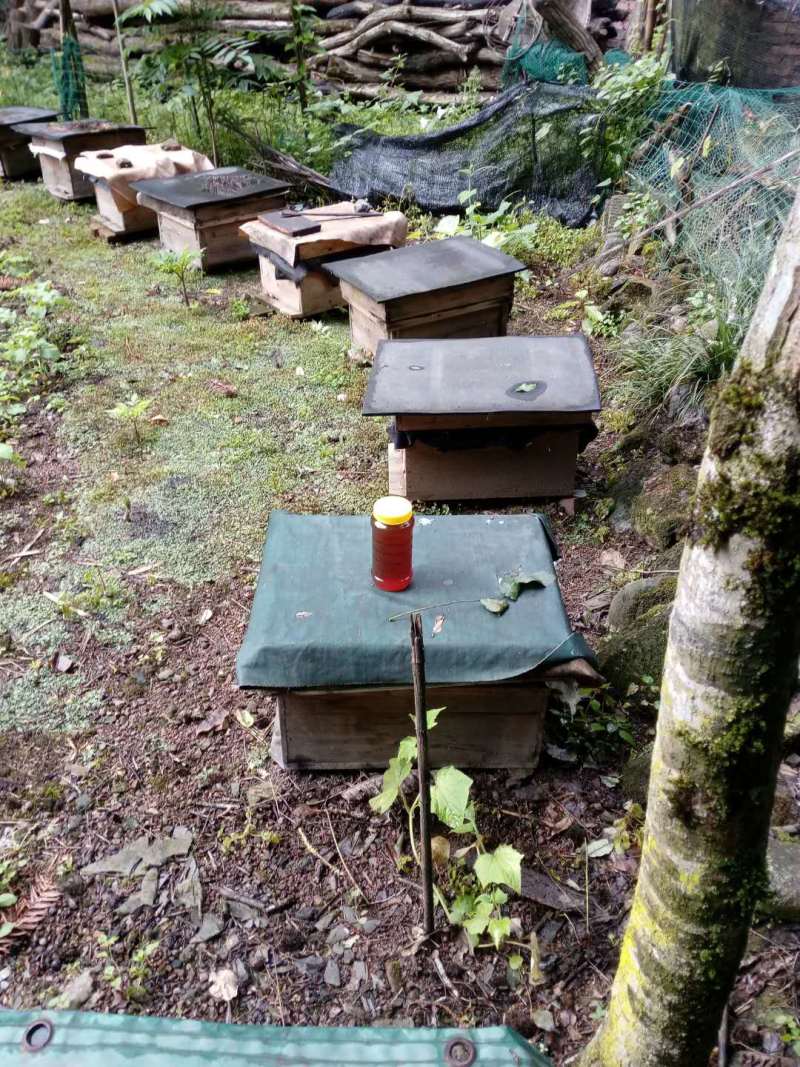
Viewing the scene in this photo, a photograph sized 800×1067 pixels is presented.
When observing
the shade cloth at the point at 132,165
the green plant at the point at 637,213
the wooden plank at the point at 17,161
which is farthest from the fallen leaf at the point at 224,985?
the wooden plank at the point at 17,161

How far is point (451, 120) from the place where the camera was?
9766 millimetres

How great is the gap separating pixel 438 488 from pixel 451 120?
752 cm

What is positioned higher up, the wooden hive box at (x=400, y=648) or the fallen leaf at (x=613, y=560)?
the wooden hive box at (x=400, y=648)

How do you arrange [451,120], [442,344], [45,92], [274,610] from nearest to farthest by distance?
[274,610] < [442,344] < [451,120] < [45,92]

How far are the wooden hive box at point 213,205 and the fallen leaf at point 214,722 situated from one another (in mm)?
4512

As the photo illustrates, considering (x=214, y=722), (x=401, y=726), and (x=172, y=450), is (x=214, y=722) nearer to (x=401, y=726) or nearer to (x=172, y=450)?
(x=401, y=726)

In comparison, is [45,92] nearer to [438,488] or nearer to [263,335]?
[263,335]

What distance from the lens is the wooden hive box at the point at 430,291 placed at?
4.71 meters

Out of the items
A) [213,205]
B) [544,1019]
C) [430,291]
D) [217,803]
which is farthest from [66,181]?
[544,1019]

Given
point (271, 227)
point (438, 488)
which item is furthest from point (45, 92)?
point (438, 488)

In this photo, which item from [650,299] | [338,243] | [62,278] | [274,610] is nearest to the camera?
[274,610]

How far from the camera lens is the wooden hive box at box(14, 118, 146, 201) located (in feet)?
26.3

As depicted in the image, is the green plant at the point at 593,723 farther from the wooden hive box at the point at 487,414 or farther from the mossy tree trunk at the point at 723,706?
the wooden hive box at the point at 487,414

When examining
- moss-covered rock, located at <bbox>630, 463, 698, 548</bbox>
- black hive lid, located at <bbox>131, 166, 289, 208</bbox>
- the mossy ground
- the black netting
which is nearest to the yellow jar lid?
the mossy ground
